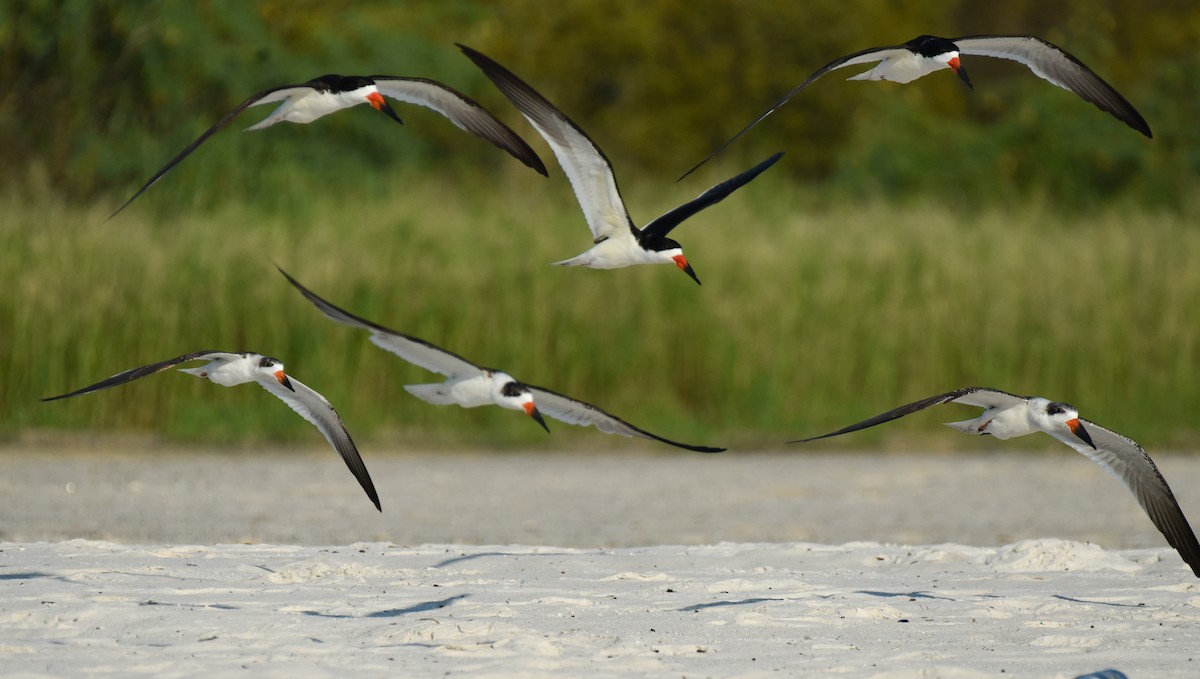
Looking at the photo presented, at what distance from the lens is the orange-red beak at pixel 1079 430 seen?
19.9 feet

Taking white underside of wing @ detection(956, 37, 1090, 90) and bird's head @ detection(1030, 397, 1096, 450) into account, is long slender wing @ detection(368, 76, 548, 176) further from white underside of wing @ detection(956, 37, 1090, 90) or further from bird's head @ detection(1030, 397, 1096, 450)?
bird's head @ detection(1030, 397, 1096, 450)

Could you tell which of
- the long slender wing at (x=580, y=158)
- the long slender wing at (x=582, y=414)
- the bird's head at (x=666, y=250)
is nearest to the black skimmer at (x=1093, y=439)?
the long slender wing at (x=582, y=414)

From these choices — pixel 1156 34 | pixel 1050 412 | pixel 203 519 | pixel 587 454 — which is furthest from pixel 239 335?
pixel 1156 34

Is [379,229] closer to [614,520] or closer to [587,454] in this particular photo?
[587,454]

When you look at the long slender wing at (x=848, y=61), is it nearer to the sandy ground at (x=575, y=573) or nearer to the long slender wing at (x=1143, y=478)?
the long slender wing at (x=1143, y=478)

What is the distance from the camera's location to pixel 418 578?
6996mm

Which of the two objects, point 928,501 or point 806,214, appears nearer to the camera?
point 928,501

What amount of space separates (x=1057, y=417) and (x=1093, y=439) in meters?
0.58

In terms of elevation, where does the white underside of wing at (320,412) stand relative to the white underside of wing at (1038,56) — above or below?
below

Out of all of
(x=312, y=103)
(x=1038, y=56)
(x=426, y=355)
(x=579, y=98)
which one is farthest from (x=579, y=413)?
(x=579, y=98)

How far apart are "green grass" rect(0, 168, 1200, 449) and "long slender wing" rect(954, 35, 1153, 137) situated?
254 inches

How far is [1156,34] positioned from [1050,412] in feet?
99.7

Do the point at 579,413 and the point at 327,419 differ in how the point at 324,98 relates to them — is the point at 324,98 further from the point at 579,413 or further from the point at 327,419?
the point at 579,413

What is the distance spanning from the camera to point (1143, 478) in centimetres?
658
